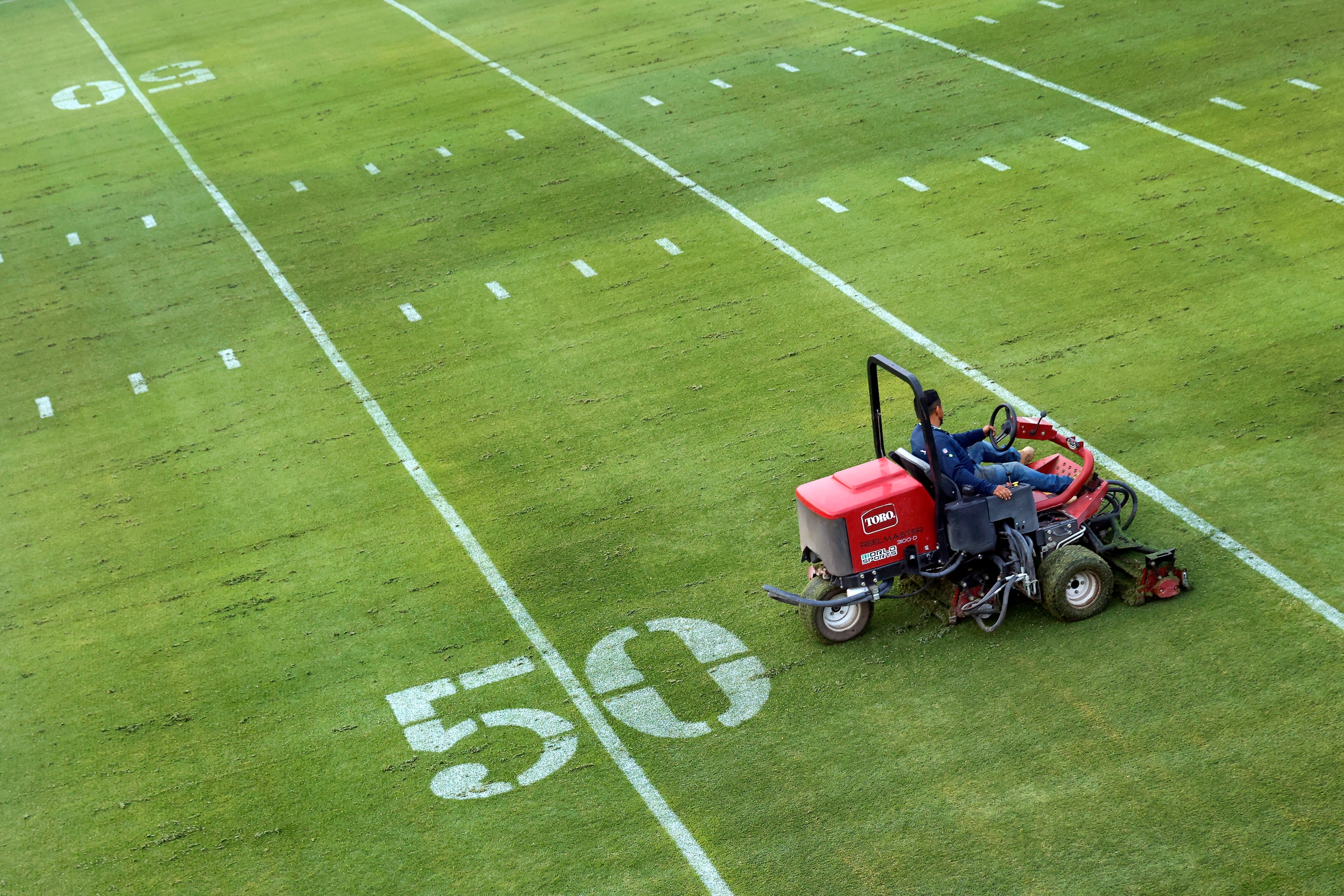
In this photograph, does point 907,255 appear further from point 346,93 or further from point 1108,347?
point 346,93

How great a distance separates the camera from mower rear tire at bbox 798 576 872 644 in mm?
10531

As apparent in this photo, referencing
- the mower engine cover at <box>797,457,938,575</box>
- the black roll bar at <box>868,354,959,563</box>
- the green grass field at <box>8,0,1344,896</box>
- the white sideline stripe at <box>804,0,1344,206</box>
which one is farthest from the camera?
the white sideline stripe at <box>804,0,1344,206</box>

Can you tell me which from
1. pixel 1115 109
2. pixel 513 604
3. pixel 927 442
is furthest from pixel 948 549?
pixel 1115 109

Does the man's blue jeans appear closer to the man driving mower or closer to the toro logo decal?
the man driving mower

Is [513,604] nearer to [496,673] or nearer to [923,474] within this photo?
[496,673]

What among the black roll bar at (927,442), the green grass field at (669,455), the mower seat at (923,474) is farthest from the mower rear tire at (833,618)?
the mower seat at (923,474)

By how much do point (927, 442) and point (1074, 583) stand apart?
1663 millimetres

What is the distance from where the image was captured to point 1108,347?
1477cm

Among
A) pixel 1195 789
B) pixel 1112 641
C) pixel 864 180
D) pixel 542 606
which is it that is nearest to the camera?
pixel 1195 789

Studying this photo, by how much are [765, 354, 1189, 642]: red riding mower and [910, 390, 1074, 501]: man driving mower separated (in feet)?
0.27

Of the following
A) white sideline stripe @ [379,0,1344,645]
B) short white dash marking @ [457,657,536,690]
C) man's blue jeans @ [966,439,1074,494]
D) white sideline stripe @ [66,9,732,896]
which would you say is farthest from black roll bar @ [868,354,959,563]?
short white dash marking @ [457,657,536,690]

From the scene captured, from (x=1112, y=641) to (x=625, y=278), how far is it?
994 cm

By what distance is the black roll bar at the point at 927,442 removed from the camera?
9.77 m

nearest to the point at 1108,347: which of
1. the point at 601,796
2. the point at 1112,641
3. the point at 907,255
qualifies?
the point at 907,255
